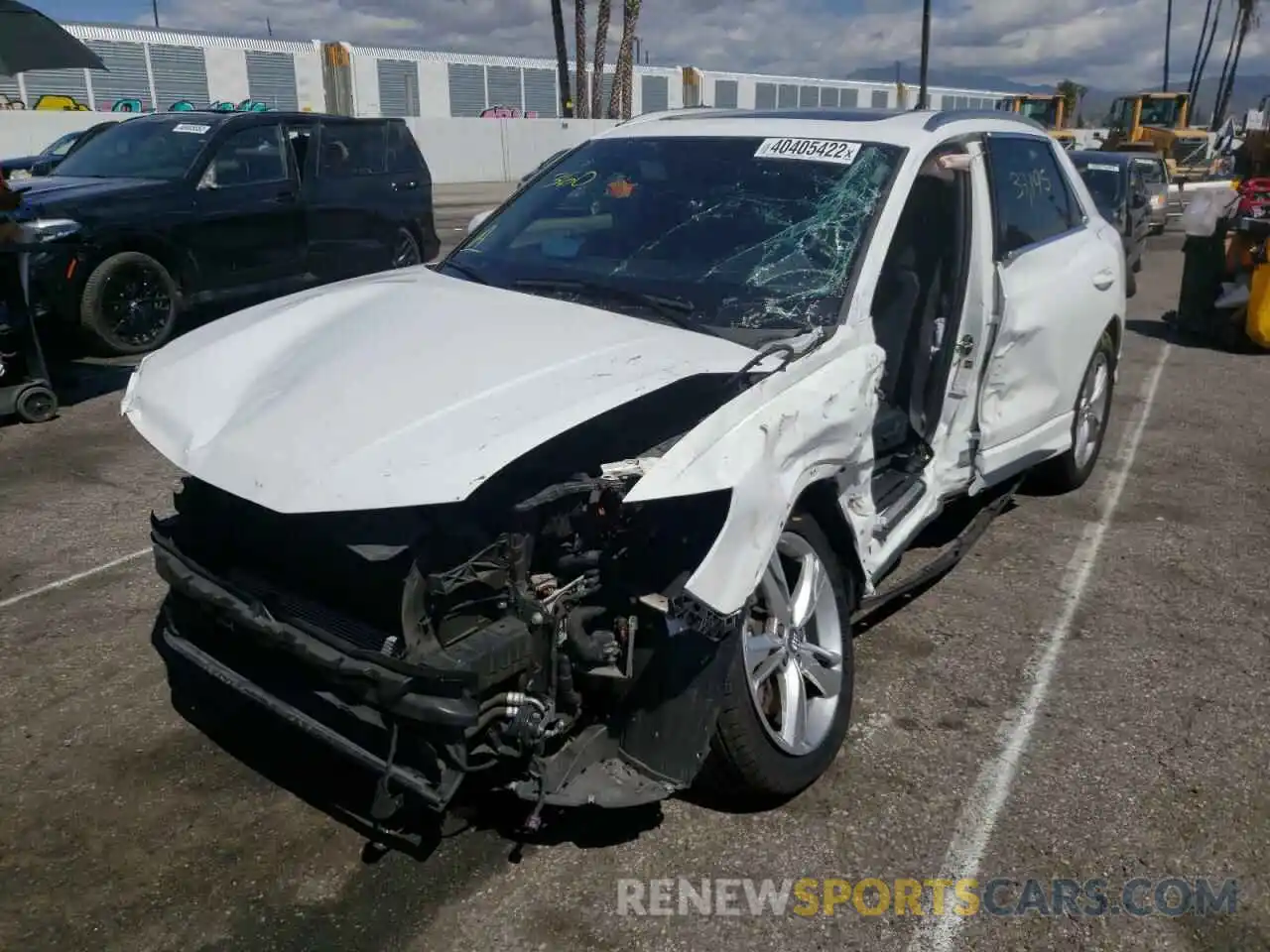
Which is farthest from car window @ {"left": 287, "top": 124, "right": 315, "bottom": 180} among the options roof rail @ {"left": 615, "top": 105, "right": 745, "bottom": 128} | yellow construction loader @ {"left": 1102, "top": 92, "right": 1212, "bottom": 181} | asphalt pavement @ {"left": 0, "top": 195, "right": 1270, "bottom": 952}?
yellow construction loader @ {"left": 1102, "top": 92, "right": 1212, "bottom": 181}

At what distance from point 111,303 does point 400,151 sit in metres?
4.08

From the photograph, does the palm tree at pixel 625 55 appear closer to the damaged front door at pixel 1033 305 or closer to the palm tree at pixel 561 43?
the palm tree at pixel 561 43

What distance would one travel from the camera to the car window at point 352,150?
1043cm

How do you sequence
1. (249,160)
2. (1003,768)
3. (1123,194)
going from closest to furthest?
(1003,768), (249,160), (1123,194)

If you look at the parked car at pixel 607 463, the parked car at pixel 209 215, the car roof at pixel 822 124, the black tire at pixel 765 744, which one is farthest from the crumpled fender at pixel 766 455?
the parked car at pixel 209 215

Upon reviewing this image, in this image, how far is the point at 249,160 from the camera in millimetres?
9688

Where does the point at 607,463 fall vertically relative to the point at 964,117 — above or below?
below

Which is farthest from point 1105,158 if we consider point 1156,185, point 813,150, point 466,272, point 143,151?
point 466,272

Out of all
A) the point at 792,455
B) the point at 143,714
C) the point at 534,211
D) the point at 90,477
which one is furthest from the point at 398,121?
the point at 792,455

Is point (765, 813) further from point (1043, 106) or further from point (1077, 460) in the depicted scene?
point (1043, 106)

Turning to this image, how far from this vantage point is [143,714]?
353 centimetres

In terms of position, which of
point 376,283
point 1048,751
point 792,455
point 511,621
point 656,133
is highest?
point 656,133

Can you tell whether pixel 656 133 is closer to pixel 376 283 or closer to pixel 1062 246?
pixel 376 283

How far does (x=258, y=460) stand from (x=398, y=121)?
395 inches
